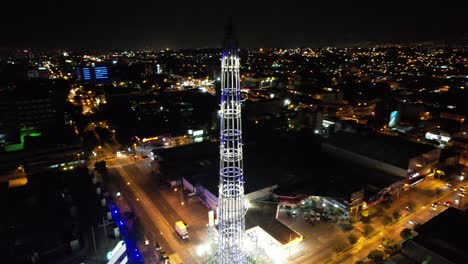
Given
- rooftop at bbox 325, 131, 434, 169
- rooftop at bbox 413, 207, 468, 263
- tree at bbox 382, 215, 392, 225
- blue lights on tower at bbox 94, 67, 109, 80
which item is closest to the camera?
rooftop at bbox 413, 207, 468, 263

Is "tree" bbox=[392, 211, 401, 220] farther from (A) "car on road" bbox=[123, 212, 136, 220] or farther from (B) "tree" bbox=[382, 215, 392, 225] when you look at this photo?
(A) "car on road" bbox=[123, 212, 136, 220]

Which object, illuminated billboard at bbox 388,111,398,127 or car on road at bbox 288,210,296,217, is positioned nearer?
car on road at bbox 288,210,296,217

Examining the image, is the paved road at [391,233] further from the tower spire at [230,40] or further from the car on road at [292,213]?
the tower spire at [230,40]

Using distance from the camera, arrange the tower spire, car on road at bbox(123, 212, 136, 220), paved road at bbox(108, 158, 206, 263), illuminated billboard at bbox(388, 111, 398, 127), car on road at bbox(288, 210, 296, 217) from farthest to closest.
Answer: illuminated billboard at bbox(388, 111, 398, 127) < car on road at bbox(288, 210, 296, 217) < car on road at bbox(123, 212, 136, 220) < paved road at bbox(108, 158, 206, 263) < the tower spire

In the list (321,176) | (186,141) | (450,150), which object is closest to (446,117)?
(450,150)

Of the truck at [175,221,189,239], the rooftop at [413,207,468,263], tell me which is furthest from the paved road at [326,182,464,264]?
the truck at [175,221,189,239]

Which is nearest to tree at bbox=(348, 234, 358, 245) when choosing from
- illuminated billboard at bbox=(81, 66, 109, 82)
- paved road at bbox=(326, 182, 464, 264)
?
paved road at bbox=(326, 182, 464, 264)

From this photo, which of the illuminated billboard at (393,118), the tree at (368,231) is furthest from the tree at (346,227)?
the illuminated billboard at (393,118)

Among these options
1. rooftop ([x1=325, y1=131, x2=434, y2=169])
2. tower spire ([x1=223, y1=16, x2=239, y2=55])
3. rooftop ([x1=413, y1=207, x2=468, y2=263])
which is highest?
tower spire ([x1=223, y1=16, x2=239, y2=55])

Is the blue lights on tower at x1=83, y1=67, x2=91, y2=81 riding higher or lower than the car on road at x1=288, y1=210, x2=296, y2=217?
higher

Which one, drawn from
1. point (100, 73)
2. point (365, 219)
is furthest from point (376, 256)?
point (100, 73)
